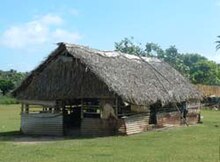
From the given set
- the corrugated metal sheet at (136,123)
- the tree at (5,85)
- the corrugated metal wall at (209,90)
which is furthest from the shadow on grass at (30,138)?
the tree at (5,85)

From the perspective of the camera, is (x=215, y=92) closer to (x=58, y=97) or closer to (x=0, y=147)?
(x=58, y=97)

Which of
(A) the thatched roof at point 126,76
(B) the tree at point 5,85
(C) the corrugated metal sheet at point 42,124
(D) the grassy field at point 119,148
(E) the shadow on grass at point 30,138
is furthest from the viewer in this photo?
(B) the tree at point 5,85

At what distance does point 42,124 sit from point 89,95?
3.51 metres

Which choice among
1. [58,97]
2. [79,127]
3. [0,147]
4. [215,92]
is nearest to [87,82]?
[58,97]

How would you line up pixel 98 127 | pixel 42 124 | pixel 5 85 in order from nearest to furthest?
1. pixel 98 127
2. pixel 42 124
3. pixel 5 85

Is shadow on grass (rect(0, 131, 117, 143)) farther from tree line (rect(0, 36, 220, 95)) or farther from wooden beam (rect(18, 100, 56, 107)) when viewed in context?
tree line (rect(0, 36, 220, 95))

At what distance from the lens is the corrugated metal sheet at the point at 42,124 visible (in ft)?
88.5

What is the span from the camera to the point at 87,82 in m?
26.2

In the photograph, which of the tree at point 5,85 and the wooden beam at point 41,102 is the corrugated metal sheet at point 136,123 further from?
the tree at point 5,85

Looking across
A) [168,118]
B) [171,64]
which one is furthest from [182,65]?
[168,118]

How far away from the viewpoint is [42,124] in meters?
27.5

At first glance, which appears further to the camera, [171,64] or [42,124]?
[171,64]

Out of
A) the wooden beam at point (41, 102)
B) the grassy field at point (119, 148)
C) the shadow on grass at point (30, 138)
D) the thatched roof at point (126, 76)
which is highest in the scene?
the thatched roof at point (126, 76)

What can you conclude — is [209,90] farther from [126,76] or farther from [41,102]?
[41,102]
